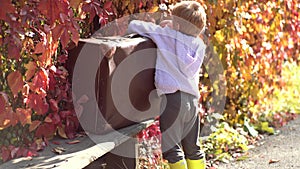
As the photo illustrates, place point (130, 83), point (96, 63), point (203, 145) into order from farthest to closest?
point (203, 145), point (130, 83), point (96, 63)

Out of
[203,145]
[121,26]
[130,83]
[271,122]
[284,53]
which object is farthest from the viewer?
[284,53]

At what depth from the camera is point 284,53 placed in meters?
7.33

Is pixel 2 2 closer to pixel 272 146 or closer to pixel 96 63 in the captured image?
pixel 96 63

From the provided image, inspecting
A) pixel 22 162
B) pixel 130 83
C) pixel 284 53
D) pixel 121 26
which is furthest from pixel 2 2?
pixel 284 53

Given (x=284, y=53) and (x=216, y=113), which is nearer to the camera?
(x=216, y=113)

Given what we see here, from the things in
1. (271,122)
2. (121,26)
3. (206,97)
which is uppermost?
(121,26)

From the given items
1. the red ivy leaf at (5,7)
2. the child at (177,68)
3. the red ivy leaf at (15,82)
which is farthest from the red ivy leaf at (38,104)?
the child at (177,68)

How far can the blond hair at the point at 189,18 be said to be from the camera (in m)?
4.21

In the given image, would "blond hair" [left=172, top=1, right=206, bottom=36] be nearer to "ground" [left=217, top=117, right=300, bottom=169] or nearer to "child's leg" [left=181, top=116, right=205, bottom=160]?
"child's leg" [left=181, top=116, right=205, bottom=160]

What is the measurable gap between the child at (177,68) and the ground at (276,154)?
111 centimetres

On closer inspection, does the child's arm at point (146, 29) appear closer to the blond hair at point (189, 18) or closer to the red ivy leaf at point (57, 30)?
the blond hair at point (189, 18)

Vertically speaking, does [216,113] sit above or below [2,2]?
below

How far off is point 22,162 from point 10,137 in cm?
25

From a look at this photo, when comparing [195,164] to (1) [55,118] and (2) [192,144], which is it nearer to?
(2) [192,144]
